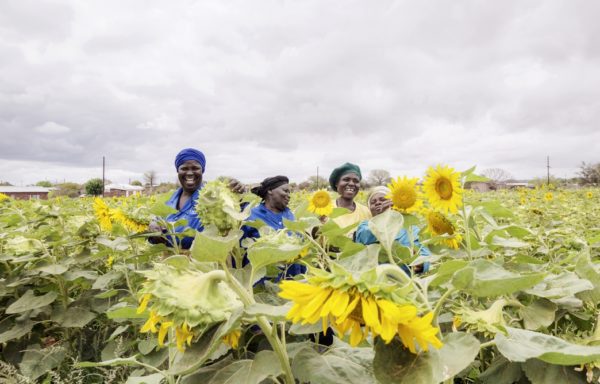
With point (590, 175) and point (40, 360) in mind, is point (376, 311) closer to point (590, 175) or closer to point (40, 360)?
point (40, 360)

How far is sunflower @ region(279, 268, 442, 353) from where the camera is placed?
551mm

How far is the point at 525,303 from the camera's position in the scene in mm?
1059

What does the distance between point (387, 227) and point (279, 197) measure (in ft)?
7.57

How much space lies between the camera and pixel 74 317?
262 cm

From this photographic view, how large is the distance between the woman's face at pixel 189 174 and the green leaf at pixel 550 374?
9.88 ft

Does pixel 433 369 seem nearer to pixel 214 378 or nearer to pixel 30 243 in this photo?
pixel 214 378

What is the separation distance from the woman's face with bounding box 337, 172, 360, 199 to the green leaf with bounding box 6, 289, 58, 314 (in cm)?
261

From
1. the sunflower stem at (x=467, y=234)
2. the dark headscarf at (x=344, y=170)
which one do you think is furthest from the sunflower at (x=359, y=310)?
the dark headscarf at (x=344, y=170)

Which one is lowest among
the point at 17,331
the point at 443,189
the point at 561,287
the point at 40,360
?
the point at 40,360

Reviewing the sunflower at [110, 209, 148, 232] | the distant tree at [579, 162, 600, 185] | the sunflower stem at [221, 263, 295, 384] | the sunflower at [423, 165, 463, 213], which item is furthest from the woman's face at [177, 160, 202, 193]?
the distant tree at [579, 162, 600, 185]

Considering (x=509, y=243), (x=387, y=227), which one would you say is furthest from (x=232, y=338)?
(x=509, y=243)

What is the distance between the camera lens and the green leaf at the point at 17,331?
2510 mm

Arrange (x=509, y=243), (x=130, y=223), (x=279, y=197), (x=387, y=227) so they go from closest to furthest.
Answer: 1. (x=387, y=227)
2. (x=509, y=243)
3. (x=130, y=223)
4. (x=279, y=197)

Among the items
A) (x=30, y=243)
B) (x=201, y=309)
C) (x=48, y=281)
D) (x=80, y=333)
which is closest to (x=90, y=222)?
(x=30, y=243)
